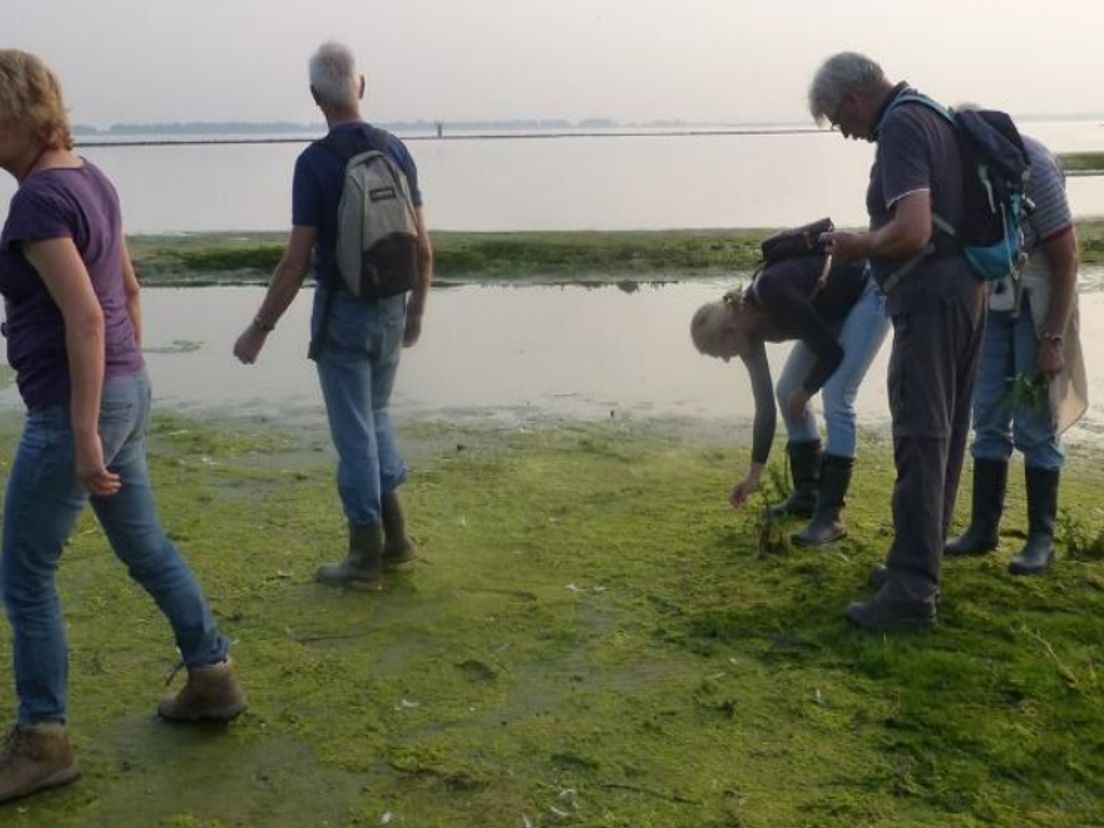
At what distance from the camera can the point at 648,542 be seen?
5656 millimetres

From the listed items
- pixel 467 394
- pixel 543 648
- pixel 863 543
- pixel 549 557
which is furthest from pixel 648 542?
pixel 467 394

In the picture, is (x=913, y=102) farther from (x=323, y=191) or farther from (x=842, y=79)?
(x=323, y=191)

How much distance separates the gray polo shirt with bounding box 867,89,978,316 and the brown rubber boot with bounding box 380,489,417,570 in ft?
7.45

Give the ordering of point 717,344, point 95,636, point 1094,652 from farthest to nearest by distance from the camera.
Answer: point 717,344, point 95,636, point 1094,652

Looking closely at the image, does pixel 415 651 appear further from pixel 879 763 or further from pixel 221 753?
pixel 879 763

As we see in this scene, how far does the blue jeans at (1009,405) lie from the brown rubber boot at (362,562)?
8.42 feet

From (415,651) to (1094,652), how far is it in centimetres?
241

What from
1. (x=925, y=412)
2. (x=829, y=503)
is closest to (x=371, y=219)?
(x=925, y=412)

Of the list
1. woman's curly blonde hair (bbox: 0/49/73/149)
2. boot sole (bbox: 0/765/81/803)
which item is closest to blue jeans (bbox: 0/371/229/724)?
boot sole (bbox: 0/765/81/803)

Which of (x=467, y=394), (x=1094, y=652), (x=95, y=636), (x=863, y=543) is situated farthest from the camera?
(x=467, y=394)

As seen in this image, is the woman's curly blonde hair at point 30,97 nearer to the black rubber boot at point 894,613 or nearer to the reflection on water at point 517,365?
the black rubber boot at point 894,613

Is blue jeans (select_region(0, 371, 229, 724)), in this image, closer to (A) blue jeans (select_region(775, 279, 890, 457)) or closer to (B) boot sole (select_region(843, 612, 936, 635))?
(B) boot sole (select_region(843, 612, 936, 635))

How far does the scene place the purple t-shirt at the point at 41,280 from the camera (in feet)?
9.84

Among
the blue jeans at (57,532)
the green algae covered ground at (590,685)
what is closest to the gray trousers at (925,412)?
the green algae covered ground at (590,685)
